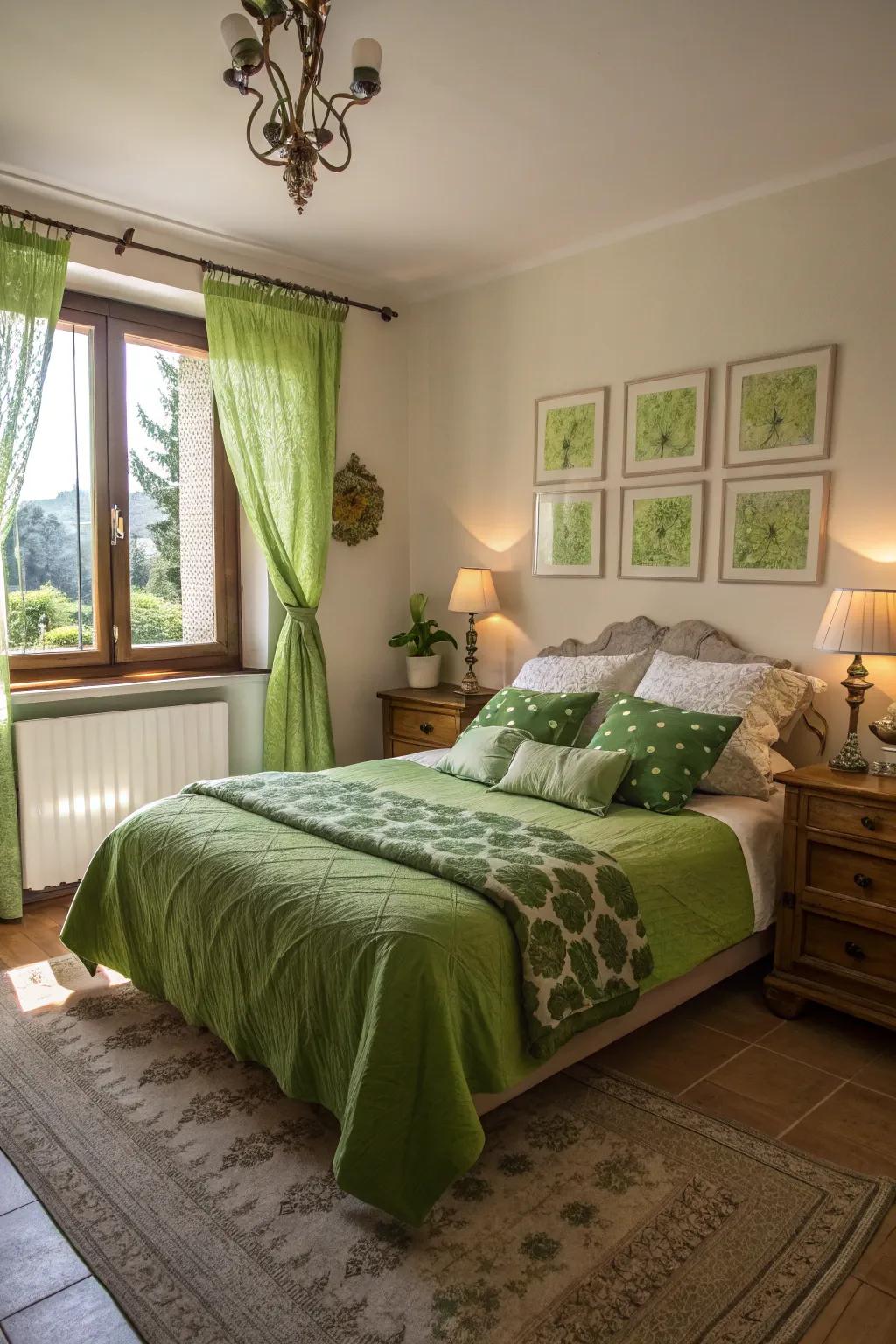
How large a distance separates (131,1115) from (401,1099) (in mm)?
835

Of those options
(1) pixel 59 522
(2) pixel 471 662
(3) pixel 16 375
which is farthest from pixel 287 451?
(2) pixel 471 662

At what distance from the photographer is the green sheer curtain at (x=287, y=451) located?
4.03 metres

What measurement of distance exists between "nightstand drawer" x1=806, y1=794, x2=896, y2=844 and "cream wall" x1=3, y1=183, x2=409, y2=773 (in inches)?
98.3

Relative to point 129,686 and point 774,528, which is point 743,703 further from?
point 129,686

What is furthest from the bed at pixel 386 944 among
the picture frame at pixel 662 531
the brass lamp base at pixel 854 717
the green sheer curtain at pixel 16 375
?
the picture frame at pixel 662 531

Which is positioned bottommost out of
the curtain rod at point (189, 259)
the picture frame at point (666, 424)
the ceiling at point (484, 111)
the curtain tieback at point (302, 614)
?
the curtain tieback at point (302, 614)

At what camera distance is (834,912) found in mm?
2693

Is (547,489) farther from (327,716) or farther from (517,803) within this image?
(517,803)

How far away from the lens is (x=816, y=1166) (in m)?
2.08

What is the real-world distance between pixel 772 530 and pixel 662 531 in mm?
476

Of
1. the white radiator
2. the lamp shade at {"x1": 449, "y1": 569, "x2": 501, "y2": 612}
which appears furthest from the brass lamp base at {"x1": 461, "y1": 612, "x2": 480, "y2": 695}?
the white radiator

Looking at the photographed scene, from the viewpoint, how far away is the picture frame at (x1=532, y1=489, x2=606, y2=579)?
3996mm

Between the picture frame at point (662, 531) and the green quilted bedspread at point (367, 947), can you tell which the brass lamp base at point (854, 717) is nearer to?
the green quilted bedspread at point (367, 947)

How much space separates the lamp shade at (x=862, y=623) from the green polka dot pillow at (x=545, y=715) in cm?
87
